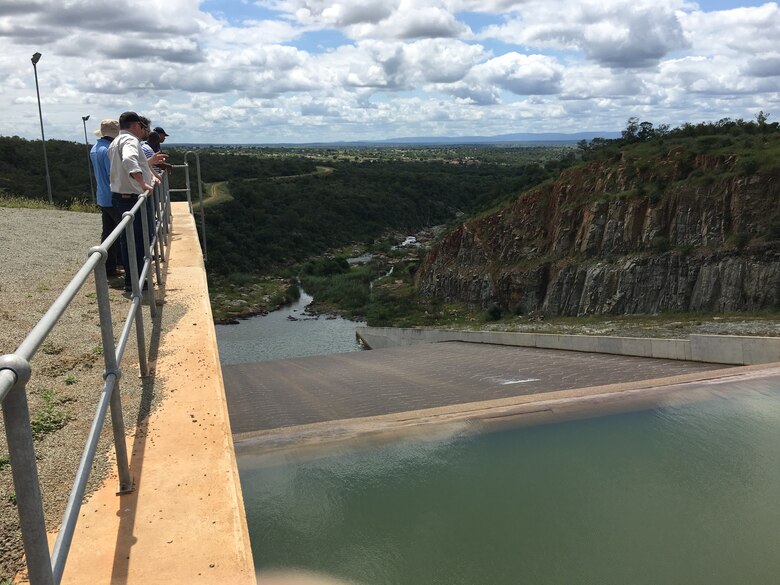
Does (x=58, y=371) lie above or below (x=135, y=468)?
above

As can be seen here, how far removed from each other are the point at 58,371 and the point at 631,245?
34.8 m

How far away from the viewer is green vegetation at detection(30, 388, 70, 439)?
4188mm

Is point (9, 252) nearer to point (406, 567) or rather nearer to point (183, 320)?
point (183, 320)

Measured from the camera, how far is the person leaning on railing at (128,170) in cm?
700

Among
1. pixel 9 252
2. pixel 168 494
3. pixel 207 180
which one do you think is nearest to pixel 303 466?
pixel 168 494

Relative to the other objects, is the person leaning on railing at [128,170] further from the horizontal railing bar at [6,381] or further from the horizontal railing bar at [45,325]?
the horizontal railing bar at [6,381]

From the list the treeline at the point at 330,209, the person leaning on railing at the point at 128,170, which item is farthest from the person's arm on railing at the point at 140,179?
the treeline at the point at 330,209

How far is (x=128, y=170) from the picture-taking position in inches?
277

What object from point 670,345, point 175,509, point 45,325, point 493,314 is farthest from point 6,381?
point 493,314

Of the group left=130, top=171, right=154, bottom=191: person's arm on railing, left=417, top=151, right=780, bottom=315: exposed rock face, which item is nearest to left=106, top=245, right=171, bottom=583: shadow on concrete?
left=130, top=171, right=154, bottom=191: person's arm on railing

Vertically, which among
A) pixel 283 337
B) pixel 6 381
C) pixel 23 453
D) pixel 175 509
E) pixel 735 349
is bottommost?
pixel 283 337

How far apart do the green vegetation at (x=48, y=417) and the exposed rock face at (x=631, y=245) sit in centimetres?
2911

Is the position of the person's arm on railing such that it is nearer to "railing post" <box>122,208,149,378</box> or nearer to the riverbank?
"railing post" <box>122,208,149,378</box>

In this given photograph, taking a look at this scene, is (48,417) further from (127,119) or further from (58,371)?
(127,119)
